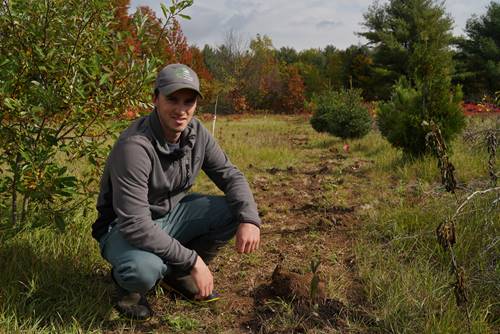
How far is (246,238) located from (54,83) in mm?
1688

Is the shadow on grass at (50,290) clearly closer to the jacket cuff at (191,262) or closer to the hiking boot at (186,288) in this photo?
the hiking boot at (186,288)

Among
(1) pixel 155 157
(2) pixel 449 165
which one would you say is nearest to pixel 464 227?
(2) pixel 449 165

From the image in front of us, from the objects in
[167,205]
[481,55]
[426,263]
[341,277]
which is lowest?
[341,277]

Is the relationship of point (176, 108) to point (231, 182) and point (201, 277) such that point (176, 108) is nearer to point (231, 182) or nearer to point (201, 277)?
point (231, 182)

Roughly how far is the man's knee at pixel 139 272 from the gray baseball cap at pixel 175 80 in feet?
2.89

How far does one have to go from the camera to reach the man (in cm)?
215

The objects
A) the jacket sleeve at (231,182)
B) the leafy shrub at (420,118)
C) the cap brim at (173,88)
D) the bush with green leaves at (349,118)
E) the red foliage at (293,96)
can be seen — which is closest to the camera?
the cap brim at (173,88)

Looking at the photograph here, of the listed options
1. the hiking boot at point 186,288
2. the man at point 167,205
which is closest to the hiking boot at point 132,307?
the man at point 167,205

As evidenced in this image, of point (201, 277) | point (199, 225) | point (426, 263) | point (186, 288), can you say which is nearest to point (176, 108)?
point (199, 225)

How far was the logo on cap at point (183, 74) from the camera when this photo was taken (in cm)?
226

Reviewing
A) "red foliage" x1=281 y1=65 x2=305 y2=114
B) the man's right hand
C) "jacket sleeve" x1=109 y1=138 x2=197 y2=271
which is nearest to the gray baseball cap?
"jacket sleeve" x1=109 y1=138 x2=197 y2=271

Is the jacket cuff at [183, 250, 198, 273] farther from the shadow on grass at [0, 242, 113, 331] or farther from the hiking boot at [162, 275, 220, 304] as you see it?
the shadow on grass at [0, 242, 113, 331]

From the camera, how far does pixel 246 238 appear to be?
2.44 metres

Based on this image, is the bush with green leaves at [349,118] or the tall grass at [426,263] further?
the bush with green leaves at [349,118]
